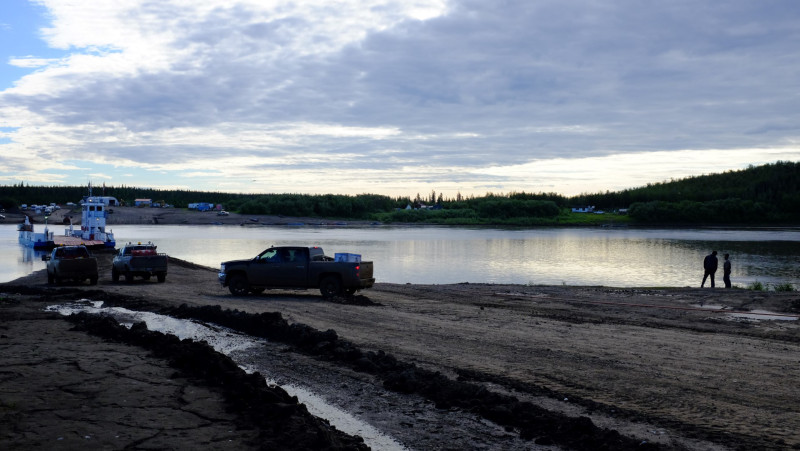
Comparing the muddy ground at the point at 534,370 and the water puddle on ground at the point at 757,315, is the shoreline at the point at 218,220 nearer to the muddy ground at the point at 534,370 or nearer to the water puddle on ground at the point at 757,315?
the water puddle on ground at the point at 757,315

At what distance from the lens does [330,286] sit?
909 inches

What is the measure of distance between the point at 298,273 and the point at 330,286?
1.33m

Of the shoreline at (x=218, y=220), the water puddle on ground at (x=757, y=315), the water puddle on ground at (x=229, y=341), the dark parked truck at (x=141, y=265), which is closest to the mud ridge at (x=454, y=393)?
the water puddle on ground at (x=229, y=341)

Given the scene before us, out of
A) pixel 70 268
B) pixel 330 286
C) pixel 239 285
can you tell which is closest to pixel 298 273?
pixel 330 286

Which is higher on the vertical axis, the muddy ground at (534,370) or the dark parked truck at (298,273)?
the dark parked truck at (298,273)

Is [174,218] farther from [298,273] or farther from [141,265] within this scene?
[298,273]

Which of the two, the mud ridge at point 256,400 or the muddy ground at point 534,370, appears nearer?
the mud ridge at point 256,400

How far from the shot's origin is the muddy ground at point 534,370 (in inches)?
313

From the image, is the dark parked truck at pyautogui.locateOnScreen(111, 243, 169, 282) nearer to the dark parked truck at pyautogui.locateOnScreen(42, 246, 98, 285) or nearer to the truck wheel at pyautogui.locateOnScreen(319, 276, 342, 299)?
the dark parked truck at pyautogui.locateOnScreen(42, 246, 98, 285)

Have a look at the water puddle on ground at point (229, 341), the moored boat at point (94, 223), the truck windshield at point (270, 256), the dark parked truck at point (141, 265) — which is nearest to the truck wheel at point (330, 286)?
the truck windshield at point (270, 256)

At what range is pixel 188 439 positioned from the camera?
7.45 m

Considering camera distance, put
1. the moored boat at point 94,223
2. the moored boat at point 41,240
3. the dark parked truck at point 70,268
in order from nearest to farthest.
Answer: the dark parked truck at point 70,268 < the moored boat at point 41,240 < the moored boat at point 94,223

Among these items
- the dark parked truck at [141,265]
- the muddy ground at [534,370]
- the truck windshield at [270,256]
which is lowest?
the muddy ground at [534,370]

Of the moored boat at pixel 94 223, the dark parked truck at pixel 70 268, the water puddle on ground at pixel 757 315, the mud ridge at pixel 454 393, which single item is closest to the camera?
the mud ridge at pixel 454 393
